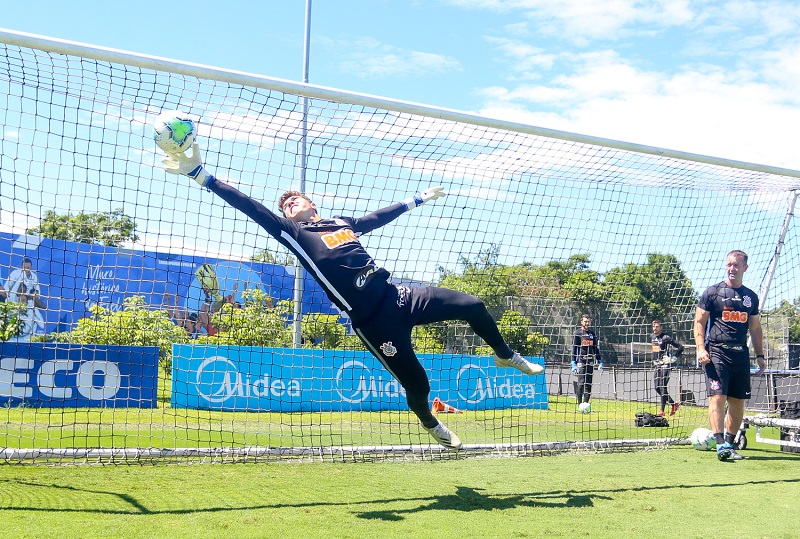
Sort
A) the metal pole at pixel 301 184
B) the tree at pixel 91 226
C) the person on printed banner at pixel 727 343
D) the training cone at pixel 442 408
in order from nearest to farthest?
1. the tree at pixel 91 226
2. the metal pole at pixel 301 184
3. the person on printed banner at pixel 727 343
4. the training cone at pixel 442 408

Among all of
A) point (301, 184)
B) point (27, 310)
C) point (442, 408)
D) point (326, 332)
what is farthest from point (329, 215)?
point (27, 310)

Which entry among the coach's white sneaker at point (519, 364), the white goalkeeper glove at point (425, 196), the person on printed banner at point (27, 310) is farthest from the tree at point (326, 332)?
the coach's white sneaker at point (519, 364)

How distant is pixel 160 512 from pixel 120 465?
179cm

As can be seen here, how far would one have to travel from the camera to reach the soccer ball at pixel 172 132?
489 centimetres

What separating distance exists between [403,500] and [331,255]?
6.26 feet

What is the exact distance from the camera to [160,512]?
4551 millimetres

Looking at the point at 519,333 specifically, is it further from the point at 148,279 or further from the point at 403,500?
the point at 403,500

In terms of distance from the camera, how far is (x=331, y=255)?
5.08m

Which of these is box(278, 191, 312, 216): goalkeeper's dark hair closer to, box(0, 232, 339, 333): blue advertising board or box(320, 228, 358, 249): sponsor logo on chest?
box(320, 228, 358, 249): sponsor logo on chest

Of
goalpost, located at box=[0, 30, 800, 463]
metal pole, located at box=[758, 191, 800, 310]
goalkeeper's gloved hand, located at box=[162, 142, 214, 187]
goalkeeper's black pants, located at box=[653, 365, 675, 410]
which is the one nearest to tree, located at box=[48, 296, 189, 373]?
goalpost, located at box=[0, 30, 800, 463]

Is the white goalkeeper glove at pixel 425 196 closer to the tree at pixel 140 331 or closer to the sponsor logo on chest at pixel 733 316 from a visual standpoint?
the sponsor logo on chest at pixel 733 316

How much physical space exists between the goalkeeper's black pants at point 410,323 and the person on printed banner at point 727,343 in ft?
10.7

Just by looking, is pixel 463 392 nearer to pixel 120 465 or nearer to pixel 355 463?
pixel 355 463

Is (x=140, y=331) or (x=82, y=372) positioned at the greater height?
(x=140, y=331)
